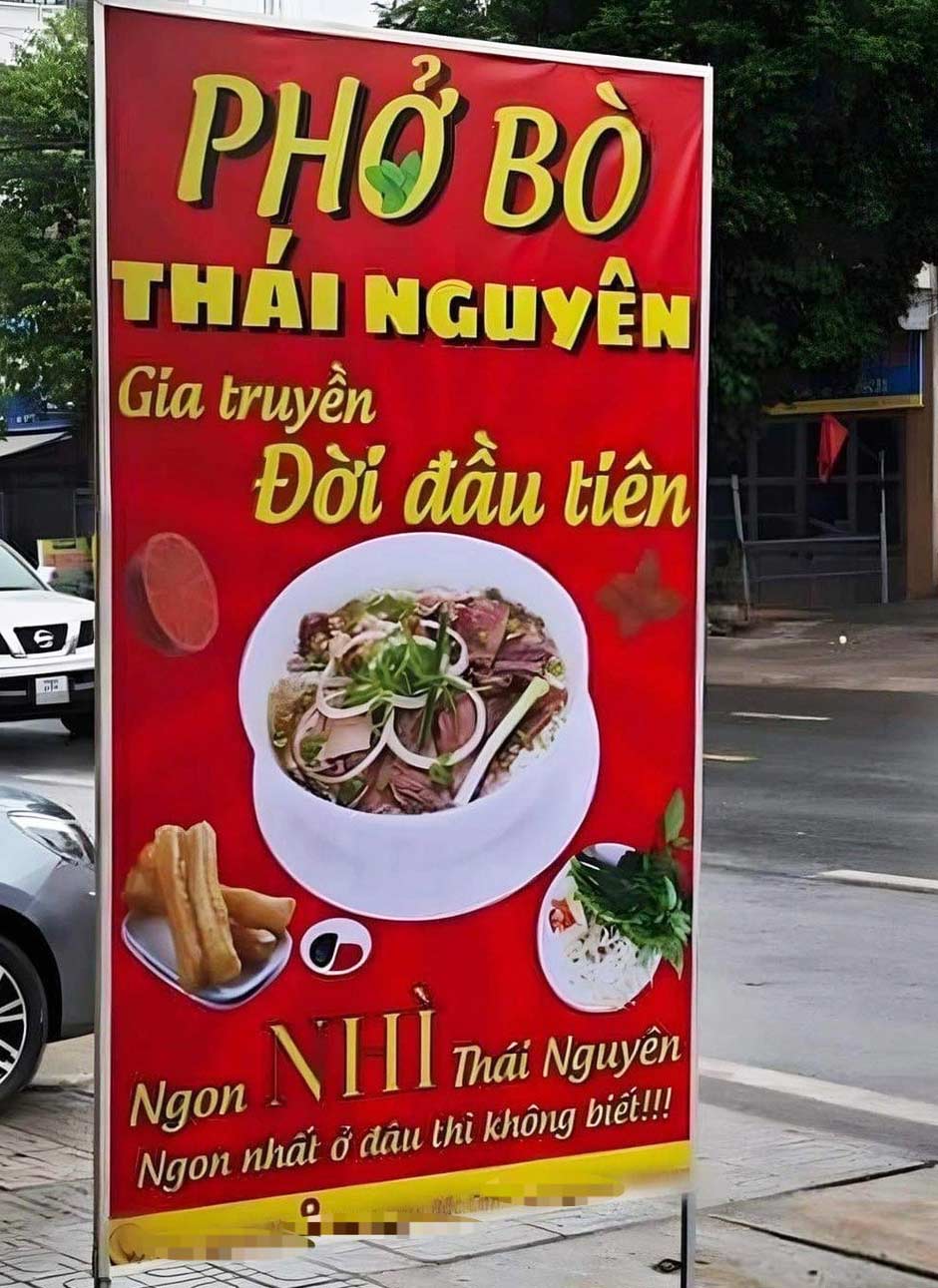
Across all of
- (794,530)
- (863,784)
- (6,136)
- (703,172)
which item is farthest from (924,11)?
(703,172)

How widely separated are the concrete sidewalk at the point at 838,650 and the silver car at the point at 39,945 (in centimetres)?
1523

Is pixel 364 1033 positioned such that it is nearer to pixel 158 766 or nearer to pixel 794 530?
Answer: pixel 158 766

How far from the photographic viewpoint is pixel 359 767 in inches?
161

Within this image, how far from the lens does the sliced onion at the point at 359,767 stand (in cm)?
408

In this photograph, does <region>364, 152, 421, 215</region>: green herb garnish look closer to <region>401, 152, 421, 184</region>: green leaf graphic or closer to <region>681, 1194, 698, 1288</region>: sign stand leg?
<region>401, 152, 421, 184</region>: green leaf graphic

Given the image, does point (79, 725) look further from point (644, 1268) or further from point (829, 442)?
point (829, 442)

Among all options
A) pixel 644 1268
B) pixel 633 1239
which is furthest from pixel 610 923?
pixel 633 1239

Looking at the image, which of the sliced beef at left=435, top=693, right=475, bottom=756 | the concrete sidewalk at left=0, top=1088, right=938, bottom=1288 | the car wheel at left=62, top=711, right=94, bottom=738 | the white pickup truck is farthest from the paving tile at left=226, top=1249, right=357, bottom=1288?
the car wheel at left=62, top=711, right=94, bottom=738

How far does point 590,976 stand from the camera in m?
4.39

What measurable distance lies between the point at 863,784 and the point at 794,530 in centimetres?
1870

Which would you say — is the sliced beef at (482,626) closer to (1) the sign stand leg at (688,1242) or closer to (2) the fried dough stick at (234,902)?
(2) the fried dough stick at (234,902)

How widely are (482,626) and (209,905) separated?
30.4 inches

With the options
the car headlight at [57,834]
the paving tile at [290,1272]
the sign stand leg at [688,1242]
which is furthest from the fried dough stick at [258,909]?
the car headlight at [57,834]

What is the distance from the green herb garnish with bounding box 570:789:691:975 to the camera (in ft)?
14.3
